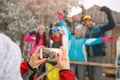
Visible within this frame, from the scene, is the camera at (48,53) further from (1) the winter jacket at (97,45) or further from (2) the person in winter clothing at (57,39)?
(2) the person in winter clothing at (57,39)

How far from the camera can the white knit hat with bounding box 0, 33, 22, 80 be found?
128 cm

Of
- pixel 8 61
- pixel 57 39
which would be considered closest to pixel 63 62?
pixel 8 61

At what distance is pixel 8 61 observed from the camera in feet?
4.22

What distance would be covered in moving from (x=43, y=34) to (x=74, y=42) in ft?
3.00

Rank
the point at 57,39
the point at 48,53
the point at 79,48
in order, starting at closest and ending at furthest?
the point at 48,53
the point at 79,48
the point at 57,39

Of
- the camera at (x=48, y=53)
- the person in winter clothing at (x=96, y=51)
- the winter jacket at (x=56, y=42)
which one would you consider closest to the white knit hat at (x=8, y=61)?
the camera at (x=48, y=53)

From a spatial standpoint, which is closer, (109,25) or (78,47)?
(109,25)

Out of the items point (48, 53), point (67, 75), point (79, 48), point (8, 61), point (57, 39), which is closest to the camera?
point (8, 61)

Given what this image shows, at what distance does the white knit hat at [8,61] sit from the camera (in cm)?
128

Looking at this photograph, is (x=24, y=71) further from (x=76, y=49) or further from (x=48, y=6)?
(x=48, y=6)

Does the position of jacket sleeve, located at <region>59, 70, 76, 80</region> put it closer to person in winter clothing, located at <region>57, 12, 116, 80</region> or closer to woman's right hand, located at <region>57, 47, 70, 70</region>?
woman's right hand, located at <region>57, 47, 70, 70</region>

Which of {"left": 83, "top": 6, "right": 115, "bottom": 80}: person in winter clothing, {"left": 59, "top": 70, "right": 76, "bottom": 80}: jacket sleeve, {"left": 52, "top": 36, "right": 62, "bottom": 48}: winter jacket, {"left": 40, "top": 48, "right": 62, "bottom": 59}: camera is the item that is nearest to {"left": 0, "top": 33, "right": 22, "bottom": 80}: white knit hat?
{"left": 59, "top": 70, "right": 76, "bottom": 80}: jacket sleeve

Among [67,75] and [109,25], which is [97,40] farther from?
[67,75]

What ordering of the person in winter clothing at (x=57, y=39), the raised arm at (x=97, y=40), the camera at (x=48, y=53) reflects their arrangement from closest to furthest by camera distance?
1. the camera at (x=48, y=53)
2. the raised arm at (x=97, y=40)
3. the person in winter clothing at (x=57, y=39)
